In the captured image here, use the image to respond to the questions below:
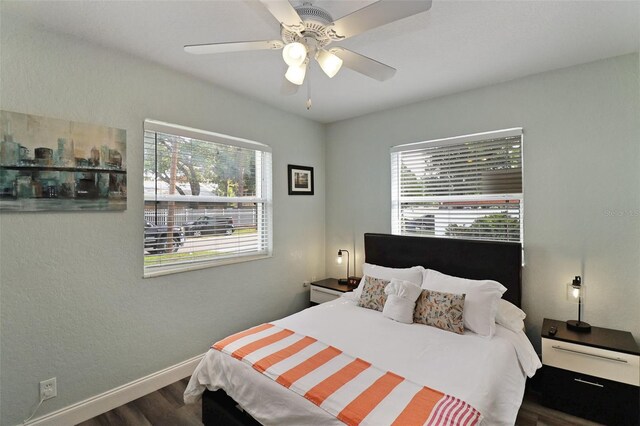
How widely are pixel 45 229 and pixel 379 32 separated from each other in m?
2.59

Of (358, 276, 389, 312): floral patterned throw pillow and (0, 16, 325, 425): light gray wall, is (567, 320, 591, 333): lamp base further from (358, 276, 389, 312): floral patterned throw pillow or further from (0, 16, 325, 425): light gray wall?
(0, 16, 325, 425): light gray wall

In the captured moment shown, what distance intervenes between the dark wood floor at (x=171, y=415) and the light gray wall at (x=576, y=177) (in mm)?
607

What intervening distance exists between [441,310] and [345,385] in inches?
45.5

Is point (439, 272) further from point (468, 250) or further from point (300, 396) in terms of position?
point (300, 396)

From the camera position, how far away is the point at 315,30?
1.50 meters

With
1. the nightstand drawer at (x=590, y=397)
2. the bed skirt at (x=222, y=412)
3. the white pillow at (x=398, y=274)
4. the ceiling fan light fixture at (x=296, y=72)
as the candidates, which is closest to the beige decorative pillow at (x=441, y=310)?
the white pillow at (x=398, y=274)

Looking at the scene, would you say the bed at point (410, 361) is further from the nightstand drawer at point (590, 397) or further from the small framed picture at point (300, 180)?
the small framed picture at point (300, 180)

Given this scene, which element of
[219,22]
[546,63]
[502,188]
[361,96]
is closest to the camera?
[219,22]

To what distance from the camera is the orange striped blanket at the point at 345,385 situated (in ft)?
4.42

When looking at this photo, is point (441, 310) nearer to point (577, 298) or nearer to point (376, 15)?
point (577, 298)

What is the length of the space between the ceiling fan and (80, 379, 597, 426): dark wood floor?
7.94 ft

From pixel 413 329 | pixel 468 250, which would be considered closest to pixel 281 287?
pixel 413 329

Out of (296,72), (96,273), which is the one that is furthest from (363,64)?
(96,273)

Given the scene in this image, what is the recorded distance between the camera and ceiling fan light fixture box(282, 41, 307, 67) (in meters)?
1.45
